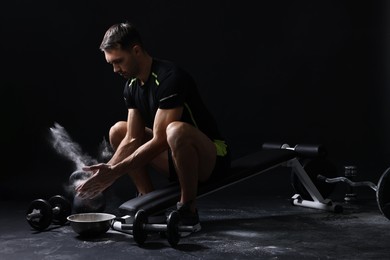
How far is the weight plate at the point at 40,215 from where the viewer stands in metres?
3.29

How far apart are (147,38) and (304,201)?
1965 mm

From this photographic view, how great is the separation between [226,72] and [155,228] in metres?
2.40

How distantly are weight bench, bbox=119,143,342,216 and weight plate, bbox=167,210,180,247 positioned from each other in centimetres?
15

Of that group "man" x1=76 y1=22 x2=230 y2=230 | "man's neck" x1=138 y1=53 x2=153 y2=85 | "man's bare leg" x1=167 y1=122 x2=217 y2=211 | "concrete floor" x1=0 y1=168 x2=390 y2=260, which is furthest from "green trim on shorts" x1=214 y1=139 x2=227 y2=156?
"man's neck" x1=138 y1=53 x2=153 y2=85

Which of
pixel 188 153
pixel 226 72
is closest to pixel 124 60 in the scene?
pixel 188 153

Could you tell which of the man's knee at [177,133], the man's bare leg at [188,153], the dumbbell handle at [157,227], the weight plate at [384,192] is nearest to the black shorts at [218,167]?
the man's bare leg at [188,153]

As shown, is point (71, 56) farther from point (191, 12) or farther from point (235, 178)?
point (235, 178)

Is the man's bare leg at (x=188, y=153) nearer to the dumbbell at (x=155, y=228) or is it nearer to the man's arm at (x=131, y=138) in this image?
the dumbbell at (x=155, y=228)

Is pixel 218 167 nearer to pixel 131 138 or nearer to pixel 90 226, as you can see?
pixel 131 138

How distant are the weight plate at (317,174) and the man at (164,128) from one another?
0.70 metres

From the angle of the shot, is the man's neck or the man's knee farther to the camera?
the man's neck

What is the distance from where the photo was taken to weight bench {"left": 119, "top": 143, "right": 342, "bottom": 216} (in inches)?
122

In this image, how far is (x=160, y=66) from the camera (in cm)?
326

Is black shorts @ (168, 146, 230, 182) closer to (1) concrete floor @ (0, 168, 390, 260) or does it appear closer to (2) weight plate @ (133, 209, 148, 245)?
(1) concrete floor @ (0, 168, 390, 260)
